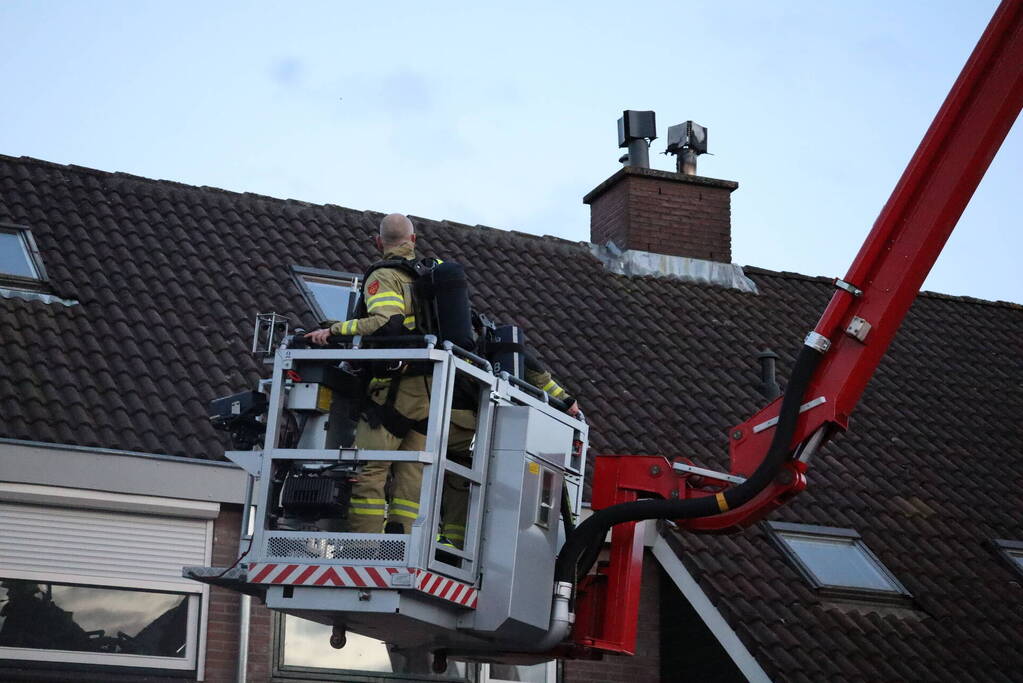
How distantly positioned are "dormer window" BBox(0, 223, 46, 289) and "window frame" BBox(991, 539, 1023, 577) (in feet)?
27.5

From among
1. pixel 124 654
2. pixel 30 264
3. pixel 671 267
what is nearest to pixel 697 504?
pixel 124 654

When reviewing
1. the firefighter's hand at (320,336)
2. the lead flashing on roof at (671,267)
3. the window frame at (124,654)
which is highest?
the lead flashing on roof at (671,267)

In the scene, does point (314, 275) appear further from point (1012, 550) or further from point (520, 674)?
point (1012, 550)

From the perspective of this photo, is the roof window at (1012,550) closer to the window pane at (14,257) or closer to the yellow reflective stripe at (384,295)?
the yellow reflective stripe at (384,295)

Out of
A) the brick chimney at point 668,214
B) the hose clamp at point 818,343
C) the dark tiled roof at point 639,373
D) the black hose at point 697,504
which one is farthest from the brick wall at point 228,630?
the brick chimney at point 668,214

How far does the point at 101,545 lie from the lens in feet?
33.9

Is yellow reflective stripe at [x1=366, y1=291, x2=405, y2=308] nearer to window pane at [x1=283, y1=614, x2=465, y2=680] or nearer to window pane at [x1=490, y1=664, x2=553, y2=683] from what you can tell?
window pane at [x1=283, y1=614, x2=465, y2=680]

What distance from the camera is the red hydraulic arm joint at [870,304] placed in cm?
780

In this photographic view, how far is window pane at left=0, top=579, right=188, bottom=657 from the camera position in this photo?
9992mm

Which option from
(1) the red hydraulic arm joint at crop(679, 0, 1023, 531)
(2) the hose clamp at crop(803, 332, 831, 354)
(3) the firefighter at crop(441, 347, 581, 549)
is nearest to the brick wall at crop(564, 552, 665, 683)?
(1) the red hydraulic arm joint at crop(679, 0, 1023, 531)

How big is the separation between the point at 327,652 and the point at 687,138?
332 inches

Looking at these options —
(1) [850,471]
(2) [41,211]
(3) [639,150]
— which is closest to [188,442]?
(2) [41,211]

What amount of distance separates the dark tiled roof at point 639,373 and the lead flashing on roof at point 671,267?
194mm

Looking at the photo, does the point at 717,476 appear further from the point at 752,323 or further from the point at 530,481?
the point at 752,323
